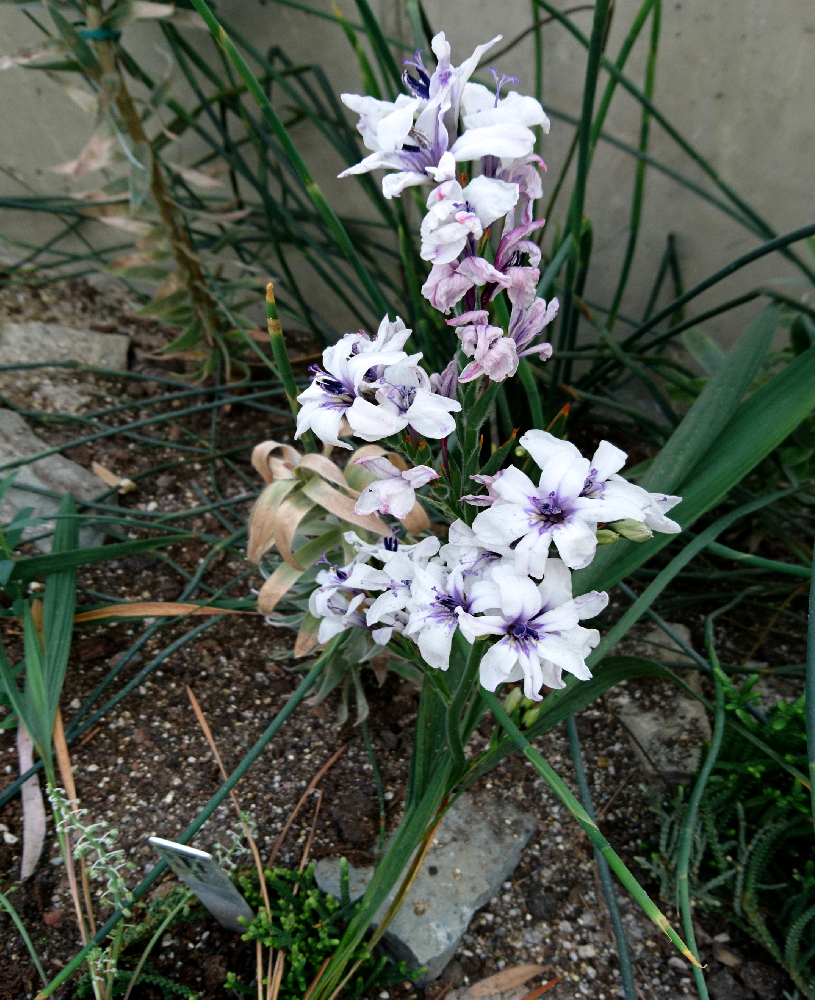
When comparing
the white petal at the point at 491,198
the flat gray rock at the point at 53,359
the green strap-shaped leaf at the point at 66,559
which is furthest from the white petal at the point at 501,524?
the flat gray rock at the point at 53,359

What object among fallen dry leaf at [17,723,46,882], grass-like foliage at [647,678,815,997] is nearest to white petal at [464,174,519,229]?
grass-like foliage at [647,678,815,997]

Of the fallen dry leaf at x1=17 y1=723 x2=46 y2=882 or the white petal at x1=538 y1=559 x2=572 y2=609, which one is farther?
the fallen dry leaf at x1=17 y1=723 x2=46 y2=882

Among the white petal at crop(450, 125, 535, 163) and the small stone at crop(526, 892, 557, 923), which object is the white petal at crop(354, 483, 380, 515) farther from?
the small stone at crop(526, 892, 557, 923)

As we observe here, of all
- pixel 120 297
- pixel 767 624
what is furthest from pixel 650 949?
pixel 120 297

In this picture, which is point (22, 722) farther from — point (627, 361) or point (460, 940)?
point (627, 361)

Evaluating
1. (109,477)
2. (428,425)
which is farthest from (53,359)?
(428,425)
